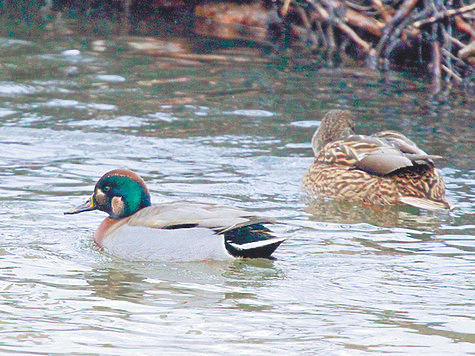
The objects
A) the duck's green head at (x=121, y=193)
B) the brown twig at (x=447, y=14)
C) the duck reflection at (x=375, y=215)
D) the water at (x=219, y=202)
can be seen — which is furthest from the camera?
the brown twig at (x=447, y=14)

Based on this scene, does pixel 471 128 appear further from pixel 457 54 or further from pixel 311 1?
pixel 311 1

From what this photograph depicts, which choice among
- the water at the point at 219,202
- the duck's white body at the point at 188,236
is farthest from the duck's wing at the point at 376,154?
the duck's white body at the point at 188,236

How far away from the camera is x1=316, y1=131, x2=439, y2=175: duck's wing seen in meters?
8.93

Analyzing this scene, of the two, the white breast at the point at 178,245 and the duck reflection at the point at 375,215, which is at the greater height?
the white breast at the point at 178,245

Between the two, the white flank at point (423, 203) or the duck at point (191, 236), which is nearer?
the duck at point (191, 236)

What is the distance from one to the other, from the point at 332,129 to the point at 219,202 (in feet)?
7.49

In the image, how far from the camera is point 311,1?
16.7 metres

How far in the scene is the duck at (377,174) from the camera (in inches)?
353

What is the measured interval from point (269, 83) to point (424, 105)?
2.48m

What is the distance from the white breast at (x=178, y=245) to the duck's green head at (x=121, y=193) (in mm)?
525

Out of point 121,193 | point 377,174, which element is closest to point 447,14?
point 377,174

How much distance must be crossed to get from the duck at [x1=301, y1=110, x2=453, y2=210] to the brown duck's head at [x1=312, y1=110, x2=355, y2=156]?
624 millimetres

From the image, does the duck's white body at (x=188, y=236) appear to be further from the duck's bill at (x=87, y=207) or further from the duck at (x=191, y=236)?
the duck's bill at (x=87, y=207)

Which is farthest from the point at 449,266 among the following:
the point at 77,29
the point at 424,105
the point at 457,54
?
the point at 77,29
